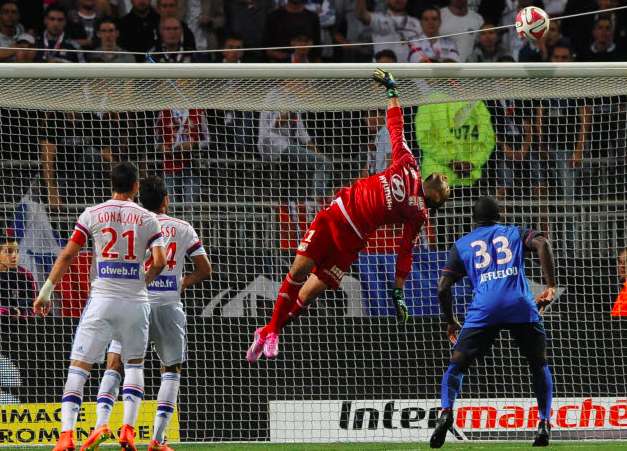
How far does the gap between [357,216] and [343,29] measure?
21.2 feet

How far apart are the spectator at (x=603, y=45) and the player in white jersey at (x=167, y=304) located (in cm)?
827

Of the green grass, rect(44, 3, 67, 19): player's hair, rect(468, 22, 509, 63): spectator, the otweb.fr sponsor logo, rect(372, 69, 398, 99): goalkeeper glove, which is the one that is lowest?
the green grass

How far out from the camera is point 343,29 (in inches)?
632

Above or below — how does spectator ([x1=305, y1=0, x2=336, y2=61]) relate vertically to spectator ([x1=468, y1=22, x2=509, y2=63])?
above

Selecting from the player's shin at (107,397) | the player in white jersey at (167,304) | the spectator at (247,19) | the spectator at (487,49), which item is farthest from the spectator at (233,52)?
the player's shin at (107,397)

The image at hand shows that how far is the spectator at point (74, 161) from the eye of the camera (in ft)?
39.2

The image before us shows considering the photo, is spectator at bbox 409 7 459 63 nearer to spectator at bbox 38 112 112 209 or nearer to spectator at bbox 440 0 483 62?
spectator at bbox 440 0 483 62

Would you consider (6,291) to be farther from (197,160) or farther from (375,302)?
(375,302)

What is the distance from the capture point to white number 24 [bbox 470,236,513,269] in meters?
9.67

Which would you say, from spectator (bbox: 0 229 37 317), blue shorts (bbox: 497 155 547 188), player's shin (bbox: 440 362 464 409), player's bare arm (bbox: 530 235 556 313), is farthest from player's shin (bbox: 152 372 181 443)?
blue shorts (bbox: 497 155 547 188)

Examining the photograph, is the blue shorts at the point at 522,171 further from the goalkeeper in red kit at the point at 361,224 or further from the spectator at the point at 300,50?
the spectator at the point at 300,50

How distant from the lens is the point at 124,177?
339 inches

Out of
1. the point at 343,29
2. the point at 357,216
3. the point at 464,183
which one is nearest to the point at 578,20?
the point at 343,29

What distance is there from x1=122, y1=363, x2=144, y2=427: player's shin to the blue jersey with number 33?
2.81 meters
